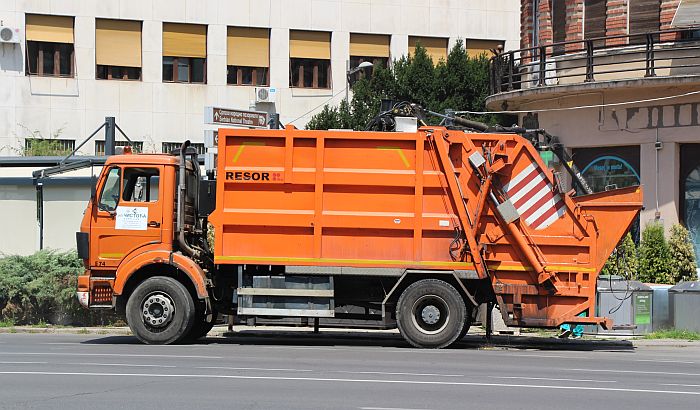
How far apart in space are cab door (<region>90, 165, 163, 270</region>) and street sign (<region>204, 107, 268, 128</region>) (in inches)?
56.1

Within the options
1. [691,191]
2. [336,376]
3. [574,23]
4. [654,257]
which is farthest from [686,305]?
[574,23]

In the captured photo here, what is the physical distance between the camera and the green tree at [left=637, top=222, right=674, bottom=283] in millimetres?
23766

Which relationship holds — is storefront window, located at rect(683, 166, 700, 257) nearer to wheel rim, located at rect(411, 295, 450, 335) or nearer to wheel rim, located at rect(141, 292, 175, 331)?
wheel rim, located at rect(411, 295, 450, 335)

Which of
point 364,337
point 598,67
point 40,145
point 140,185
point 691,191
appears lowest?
point 364,337

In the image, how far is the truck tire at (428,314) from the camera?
15984 mm

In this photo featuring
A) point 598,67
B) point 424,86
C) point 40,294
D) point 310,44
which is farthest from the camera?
point 310,44

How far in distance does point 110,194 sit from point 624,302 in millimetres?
8884

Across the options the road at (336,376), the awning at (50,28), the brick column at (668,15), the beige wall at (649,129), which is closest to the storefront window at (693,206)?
the beige wall at (649,129)

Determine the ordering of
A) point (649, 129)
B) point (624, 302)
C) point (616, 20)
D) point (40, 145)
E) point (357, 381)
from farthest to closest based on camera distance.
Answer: point (40, 145) → point (616, 20) → point (649, 129) → point (624, 302) → point (357, 381)

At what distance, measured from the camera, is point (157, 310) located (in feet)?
53.1

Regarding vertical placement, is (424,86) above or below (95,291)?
above

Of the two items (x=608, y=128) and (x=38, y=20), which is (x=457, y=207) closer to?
(x=608, y=128)

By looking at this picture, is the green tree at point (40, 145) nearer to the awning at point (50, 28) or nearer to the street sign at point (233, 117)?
the awning at point (50, 28)

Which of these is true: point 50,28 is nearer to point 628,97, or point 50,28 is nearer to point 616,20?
point 616,20
